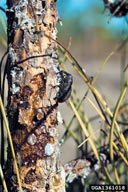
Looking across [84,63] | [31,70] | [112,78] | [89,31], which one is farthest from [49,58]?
[89,31]

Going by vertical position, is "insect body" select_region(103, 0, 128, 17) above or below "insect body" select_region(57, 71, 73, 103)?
above

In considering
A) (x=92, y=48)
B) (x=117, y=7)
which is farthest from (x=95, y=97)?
(x=92, y=48)

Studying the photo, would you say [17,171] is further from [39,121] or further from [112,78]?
[112,78]

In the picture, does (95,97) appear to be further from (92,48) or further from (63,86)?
(92,48)

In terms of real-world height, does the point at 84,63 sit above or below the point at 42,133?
above

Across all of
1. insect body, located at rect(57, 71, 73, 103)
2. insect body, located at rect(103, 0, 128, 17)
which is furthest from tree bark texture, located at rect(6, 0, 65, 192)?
insect body, located at rect(103, 0, 128, 17)

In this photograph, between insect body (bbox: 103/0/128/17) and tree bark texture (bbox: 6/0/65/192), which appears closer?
tree bark texture (bbox: 6/0/65/192)

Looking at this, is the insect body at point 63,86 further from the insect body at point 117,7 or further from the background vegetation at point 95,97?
the insect body at point 117,7

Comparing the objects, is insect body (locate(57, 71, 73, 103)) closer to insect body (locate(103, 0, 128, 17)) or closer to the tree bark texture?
the tree bark texture
